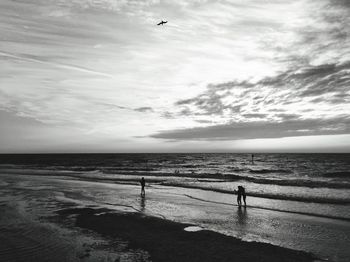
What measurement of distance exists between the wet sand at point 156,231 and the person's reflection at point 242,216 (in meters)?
0.06

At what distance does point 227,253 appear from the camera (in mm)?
11516

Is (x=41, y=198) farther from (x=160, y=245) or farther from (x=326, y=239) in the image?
(x=326, y=239)

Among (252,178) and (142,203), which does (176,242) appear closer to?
(142,203)

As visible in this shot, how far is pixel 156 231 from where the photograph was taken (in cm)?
1474

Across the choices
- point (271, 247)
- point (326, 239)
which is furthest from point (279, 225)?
point (271, 247)

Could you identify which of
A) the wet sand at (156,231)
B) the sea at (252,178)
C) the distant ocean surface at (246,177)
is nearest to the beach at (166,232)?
the wet sand at (156,231)

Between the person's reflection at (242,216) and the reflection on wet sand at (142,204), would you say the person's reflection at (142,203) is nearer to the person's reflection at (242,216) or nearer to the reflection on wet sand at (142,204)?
the reflection on wet sand at (142,204)

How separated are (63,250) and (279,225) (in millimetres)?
11244

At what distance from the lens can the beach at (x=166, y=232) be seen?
11367 millimetres

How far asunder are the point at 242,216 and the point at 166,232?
6176mm

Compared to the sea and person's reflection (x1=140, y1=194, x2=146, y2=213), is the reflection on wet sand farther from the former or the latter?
the sea

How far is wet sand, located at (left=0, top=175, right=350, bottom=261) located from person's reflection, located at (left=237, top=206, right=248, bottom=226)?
0.06 meters

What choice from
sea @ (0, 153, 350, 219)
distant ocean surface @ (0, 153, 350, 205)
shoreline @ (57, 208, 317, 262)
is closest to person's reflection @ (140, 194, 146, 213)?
shoreline @ (57, 208, 317, 262)

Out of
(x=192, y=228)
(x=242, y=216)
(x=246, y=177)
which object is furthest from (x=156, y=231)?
(x=246, y=177)
